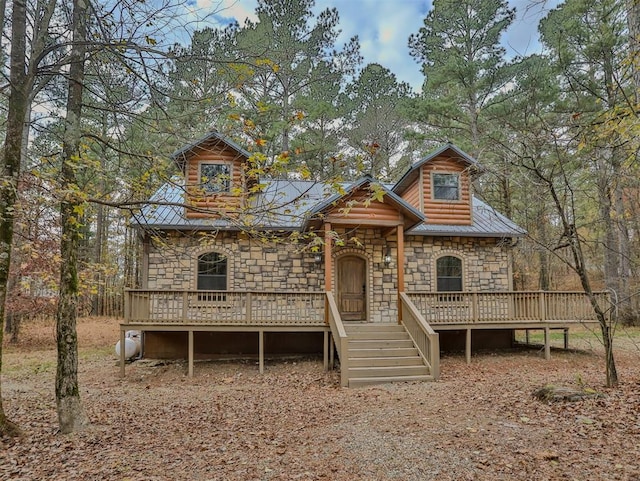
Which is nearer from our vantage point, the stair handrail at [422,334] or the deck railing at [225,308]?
the stair handrail at [422,334]

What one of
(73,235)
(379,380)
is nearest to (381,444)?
(379,380)

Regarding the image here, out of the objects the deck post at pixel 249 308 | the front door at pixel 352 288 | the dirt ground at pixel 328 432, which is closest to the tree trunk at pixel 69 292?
the dirt ground at pixel 328 432

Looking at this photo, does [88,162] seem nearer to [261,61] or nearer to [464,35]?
[261,61]

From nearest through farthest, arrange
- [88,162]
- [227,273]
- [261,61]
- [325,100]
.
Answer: [261,61]
[88,162]
[227,273]
[325,100]

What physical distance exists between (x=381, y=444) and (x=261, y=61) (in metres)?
4.39

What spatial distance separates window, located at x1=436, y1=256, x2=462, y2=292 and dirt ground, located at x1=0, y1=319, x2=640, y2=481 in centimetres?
344

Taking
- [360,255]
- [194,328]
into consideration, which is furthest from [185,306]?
[360,255]

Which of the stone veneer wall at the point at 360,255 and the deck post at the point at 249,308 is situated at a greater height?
the stone veneer wall at the point at 360,255

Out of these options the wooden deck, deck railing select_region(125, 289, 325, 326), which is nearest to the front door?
the wooden deck

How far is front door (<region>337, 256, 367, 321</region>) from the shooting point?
470 inches

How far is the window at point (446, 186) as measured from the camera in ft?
42.3

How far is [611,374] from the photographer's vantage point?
6.09m

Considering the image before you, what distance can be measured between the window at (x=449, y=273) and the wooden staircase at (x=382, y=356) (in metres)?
2.77

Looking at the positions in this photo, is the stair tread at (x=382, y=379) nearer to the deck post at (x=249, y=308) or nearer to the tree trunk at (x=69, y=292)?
the deck post at (x=249, y=308)
